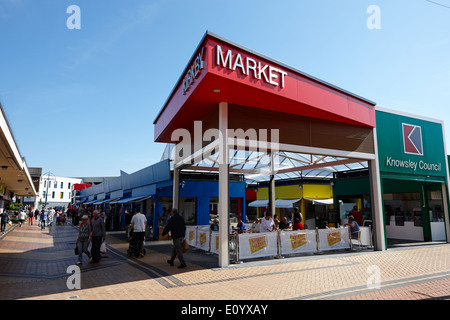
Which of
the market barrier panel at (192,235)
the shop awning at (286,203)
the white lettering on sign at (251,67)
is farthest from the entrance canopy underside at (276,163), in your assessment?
the white lettering on sign at (251,67)

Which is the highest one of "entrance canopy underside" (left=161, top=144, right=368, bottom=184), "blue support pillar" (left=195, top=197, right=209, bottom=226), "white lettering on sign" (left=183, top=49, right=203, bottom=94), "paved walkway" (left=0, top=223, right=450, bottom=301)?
"white lettering on sign" (left=183, top=49, right=203, bottom=94)

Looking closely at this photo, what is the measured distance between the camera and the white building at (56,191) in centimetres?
7188

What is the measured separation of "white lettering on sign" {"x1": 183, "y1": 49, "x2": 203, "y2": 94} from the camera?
7.62 meters

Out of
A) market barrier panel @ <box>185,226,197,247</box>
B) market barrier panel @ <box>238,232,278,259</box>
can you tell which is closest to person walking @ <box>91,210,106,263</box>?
market barrier panel @ <box>185,226,197,247</box>

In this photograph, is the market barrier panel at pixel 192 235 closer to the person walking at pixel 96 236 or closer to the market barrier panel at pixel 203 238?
the market barrier panel at pixel 203 238

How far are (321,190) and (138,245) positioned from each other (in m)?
16.2

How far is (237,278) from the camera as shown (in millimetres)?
6898

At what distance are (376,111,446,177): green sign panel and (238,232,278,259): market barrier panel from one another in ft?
19.7

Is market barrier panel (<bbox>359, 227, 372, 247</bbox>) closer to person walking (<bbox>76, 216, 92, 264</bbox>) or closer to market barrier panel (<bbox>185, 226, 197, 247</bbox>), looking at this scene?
market barrier panel (<bbox>185, 226, 197, 247</bbox>)

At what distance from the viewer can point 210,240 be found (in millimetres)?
10312

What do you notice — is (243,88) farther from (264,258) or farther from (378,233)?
(378,233)
